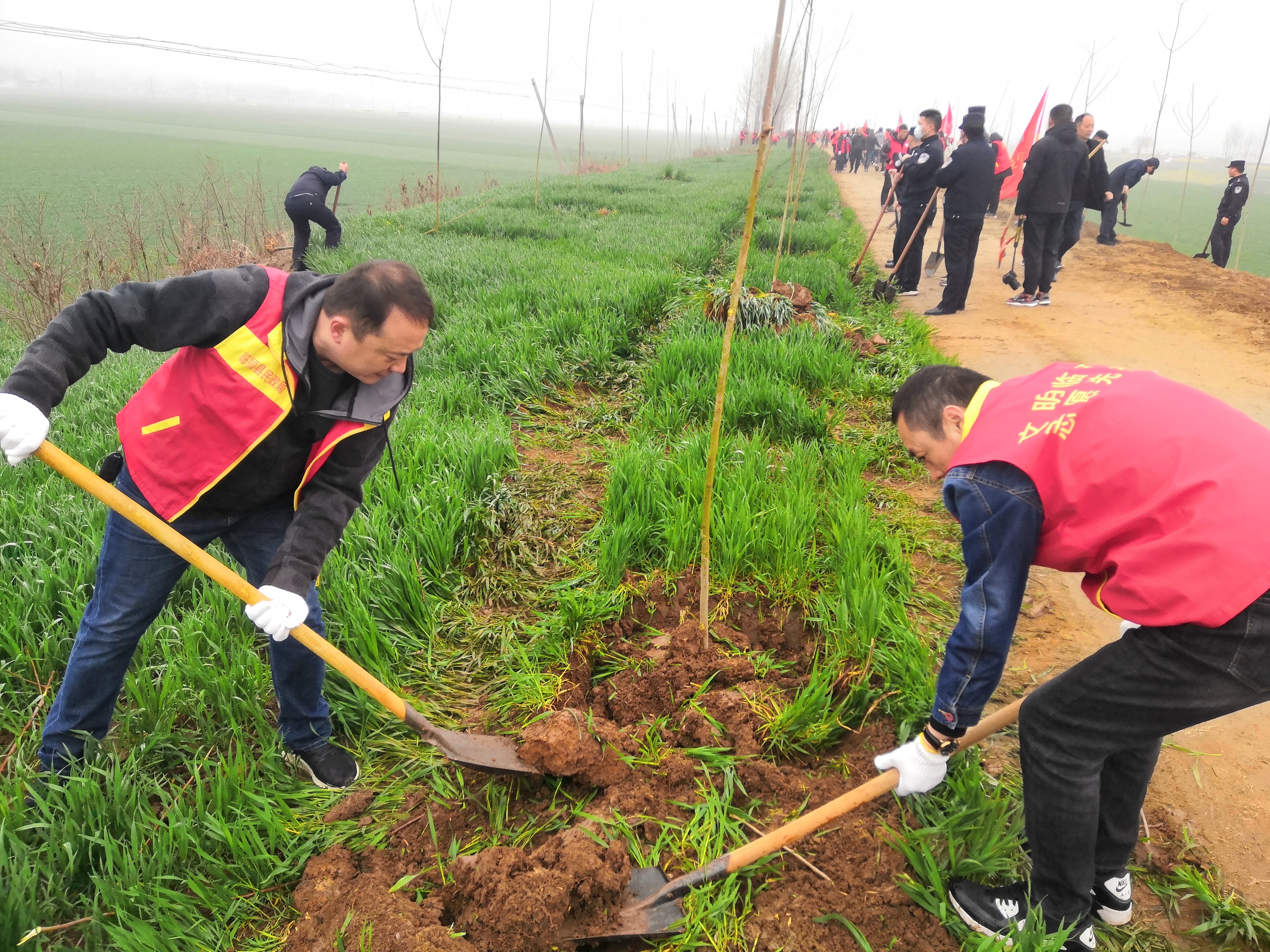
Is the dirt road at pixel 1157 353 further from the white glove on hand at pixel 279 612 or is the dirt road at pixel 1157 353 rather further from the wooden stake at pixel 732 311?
the white glove on hand at pixel 279 612

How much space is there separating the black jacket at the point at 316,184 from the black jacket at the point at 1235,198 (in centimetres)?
1213

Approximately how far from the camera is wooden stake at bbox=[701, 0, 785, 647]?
192 cm

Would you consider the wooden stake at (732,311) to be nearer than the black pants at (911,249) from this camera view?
Yes

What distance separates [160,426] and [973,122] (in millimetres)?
8157

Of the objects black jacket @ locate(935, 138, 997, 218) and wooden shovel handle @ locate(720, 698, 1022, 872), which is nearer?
wooden shovel handle @ locate(720, 698, 1022, 872)

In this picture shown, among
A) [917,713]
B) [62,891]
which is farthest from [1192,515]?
[62,891]

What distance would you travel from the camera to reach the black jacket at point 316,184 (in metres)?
8.36

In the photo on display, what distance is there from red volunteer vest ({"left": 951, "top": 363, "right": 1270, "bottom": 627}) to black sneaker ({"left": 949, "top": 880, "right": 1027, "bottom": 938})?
33.2 inches

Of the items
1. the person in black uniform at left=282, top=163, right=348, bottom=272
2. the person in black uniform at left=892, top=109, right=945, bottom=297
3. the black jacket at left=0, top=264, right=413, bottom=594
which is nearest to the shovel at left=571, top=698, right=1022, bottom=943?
the black jacket at left=0, top=264, right=413, bottom=594

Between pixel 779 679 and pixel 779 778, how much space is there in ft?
1.45

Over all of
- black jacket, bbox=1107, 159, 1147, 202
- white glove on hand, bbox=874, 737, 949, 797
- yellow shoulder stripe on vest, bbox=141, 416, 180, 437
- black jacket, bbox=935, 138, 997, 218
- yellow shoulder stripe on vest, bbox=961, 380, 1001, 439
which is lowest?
white glove on hand, bbox=874, 737, 949, 797

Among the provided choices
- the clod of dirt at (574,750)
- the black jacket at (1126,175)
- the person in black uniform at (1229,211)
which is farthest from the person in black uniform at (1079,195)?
the clod of dirt at (574,750)

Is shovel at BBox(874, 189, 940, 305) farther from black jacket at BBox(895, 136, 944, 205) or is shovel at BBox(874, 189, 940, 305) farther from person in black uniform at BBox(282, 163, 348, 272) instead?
person in black uniform at BBox(282, 163, 348, 272)

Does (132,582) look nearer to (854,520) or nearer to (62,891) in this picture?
(62,891)
